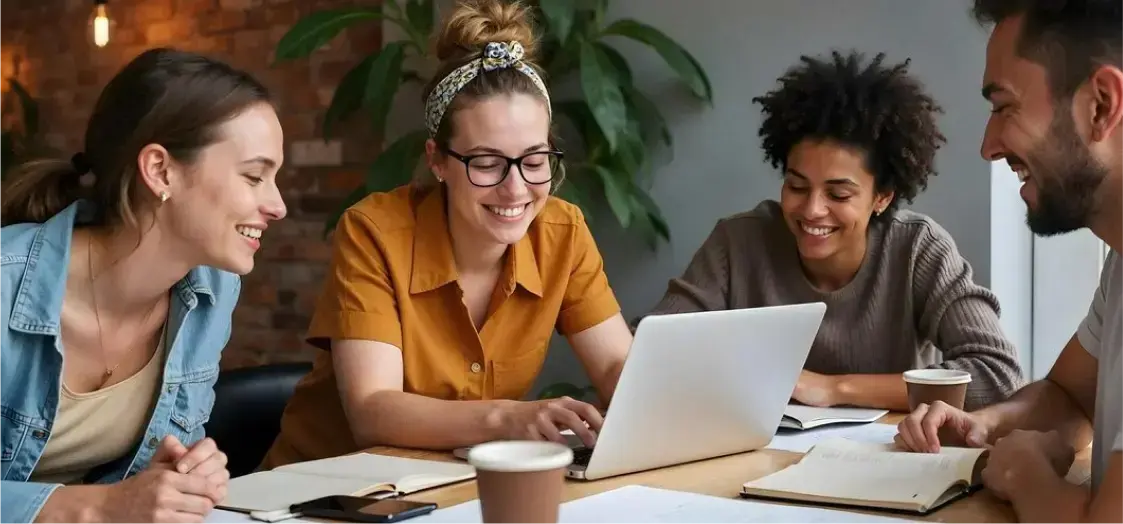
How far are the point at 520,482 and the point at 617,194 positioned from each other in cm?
194

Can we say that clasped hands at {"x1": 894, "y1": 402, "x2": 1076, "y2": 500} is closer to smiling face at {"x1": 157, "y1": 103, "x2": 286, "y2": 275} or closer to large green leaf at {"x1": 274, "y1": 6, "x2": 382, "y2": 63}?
smiling face at {"x1": 157, "y1": 103, "x2": 286, "y2": 275}

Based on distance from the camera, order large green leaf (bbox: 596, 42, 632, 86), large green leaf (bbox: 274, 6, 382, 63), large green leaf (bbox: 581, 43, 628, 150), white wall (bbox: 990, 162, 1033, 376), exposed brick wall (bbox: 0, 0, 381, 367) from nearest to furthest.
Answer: white wall (bbox: 990, 162, 1033, 376)
large green leaf (bbox: 581, 43, 628, 150)
large green leaf (bbox: 596, 42, 632, 86)
large green leaf (bbox: 274, 6, 382, 63)
exposed brick wall (bbox: 0, 0, 381, 367)

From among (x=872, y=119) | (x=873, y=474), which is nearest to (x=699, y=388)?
(x=873, y=474)

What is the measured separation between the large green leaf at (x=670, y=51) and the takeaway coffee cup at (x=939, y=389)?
1397 mm

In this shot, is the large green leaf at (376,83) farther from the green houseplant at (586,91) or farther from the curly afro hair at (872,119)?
the curly afro hair at (872,119)

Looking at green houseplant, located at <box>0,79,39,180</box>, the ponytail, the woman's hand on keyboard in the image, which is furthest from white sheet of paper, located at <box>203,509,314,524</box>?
green houseplant, located at <box>0,79,39,180</box>

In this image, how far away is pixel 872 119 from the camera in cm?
229

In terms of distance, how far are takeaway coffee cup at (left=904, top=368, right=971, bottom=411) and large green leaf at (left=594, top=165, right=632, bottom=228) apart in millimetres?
1251

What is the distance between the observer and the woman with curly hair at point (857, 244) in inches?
89.4

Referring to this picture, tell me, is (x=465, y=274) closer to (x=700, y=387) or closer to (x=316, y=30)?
(x=700, y=387)

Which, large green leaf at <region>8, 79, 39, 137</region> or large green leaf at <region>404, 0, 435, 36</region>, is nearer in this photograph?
large green leaf at <region>404, 0, 435, 36</region>

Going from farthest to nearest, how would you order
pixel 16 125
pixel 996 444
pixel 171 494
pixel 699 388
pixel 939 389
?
1. pixel 16 125
2. pixel 939 389
3. pixel 699 388
4. pixel 996 444
5. pixel 171 494

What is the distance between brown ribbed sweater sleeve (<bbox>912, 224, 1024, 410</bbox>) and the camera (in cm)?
200

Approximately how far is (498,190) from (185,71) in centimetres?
53
